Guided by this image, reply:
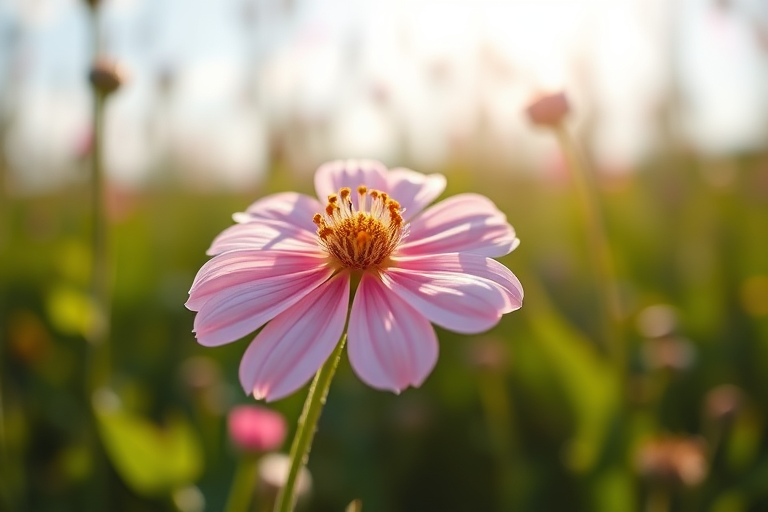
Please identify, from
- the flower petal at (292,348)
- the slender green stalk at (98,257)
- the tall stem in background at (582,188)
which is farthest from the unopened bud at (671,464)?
the slender green stalk at (98,257)

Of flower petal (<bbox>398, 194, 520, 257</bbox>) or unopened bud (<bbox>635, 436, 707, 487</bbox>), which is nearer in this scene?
flower petal (<bbox>398, 194, 520, 257</bbox>)

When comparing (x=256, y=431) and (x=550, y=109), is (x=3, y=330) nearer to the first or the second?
(x=256, y=431)

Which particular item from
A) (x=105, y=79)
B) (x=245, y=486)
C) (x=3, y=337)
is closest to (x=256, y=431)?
(x=245, y=486)

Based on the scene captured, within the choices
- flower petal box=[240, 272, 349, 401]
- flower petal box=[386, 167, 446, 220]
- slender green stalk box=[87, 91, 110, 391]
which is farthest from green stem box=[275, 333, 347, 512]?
slender green stalk box=[87, 91, 110, 391]

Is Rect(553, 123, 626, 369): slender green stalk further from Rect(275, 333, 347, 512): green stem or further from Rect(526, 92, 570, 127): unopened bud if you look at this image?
Rect(275, 333, 347, 512): green stem

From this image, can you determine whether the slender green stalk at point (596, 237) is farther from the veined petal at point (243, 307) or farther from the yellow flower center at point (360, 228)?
the veined petal at point (243, 307)

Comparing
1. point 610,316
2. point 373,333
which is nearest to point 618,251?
point 610,316

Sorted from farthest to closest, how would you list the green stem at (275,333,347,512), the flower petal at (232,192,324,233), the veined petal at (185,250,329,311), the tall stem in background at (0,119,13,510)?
the tall stem in background at (0,119,13,510), the flower petal at (232,192,324,233), the veined petal at (185,250,329,311), the green stem at (275,333,347,512)
